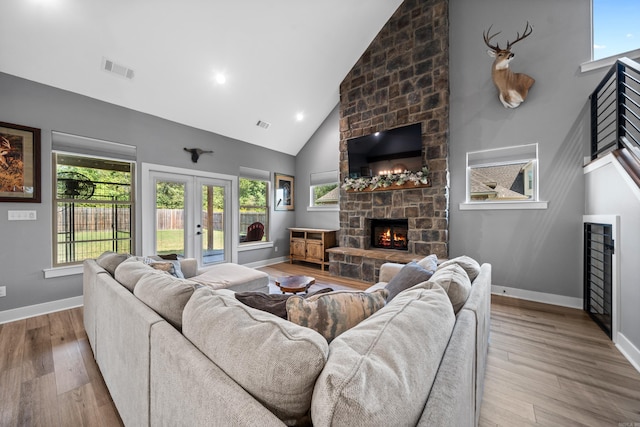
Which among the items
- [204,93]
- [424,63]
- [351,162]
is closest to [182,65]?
[204,93]

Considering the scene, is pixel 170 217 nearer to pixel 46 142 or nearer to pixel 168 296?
pixel 46 142

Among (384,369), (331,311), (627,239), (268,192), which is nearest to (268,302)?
(331,311)

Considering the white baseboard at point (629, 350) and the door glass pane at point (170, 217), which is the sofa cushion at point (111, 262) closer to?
the door glass pane at point (170, 217)

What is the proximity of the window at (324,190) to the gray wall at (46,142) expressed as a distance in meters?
2.82

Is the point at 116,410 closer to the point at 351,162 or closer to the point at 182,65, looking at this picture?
the point at 182,65

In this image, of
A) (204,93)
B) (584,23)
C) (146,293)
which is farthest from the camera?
(204,93)

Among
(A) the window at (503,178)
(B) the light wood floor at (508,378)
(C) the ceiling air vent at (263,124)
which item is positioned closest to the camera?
(B) the light wood floor at (508,378)

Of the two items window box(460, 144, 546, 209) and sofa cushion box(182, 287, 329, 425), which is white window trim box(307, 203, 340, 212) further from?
sofa cushion box(182, 287, 329, 425)

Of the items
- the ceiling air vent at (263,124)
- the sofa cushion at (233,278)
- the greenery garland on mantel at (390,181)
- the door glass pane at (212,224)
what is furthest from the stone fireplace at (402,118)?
the door glass pane at (212,224)

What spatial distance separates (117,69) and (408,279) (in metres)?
4.21

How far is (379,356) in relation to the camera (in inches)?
26.3

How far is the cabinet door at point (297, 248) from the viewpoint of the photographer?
5551 millimetres

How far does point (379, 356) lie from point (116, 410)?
1910mm

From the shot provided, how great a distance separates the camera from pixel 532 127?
3402mm
